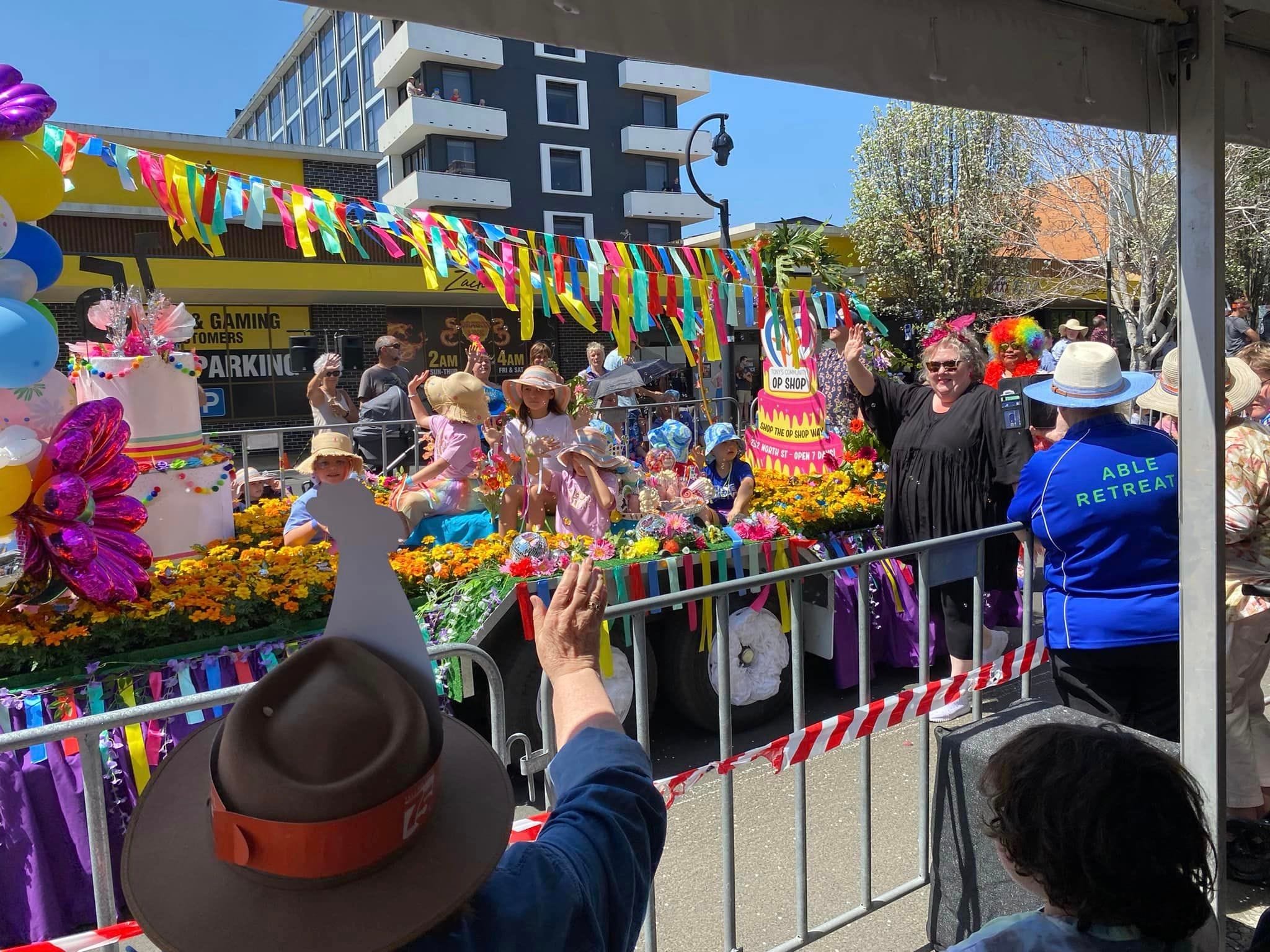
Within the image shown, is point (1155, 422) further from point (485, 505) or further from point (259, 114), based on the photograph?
point (259, 114)

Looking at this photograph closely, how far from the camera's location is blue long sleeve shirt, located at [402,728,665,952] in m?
1.05

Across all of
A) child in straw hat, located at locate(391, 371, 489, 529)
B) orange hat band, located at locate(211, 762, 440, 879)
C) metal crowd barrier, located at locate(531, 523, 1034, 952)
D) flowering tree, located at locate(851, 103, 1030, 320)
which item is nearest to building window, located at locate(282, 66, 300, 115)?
flowering tree, located at locate(851, 103, 1030, 320)

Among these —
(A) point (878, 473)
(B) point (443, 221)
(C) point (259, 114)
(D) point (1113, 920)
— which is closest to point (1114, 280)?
(A) point (878, 473)

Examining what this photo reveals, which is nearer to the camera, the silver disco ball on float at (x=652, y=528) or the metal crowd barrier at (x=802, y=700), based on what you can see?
the metal crowd barrier at (x=802, y=700)

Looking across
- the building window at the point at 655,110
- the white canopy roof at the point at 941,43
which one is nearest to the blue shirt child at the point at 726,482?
the white canopy roof at the point at 941,43

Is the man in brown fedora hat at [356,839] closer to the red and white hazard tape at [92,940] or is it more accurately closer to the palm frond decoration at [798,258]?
the red and white hazard tape at [92,940]

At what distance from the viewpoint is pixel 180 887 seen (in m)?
0.96

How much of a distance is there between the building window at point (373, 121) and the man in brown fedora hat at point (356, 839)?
48494 millimetres

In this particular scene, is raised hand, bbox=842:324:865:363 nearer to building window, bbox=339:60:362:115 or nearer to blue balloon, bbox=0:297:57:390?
blue balloon, bbox=0:297:57:390

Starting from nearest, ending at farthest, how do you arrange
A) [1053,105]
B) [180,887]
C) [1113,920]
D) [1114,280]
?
1. [180,887]
2. [1113,920]
3. [1053,105]
4. [1114,280]

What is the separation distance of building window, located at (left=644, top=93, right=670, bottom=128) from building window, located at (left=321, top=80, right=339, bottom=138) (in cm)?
1908

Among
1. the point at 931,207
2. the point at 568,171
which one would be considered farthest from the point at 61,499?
the point at 568,171

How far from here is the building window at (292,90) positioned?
58.7 m

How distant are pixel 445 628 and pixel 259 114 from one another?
246 feet
